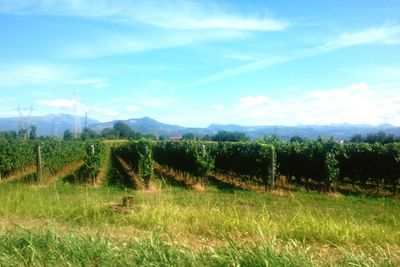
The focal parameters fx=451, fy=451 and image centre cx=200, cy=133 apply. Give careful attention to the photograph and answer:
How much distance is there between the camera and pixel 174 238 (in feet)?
17.7

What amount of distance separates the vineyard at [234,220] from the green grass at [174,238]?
0.01 metres

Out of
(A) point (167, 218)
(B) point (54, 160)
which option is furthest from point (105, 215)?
(B) point (54, 160)

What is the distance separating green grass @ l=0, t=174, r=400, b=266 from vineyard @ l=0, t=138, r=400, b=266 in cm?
1

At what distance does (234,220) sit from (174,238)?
1010 millimetres

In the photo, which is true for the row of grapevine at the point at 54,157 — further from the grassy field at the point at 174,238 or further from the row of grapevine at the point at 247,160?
the grassy field at the point at 174,238

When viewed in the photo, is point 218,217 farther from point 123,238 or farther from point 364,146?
point 364,146

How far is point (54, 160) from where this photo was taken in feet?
90.1

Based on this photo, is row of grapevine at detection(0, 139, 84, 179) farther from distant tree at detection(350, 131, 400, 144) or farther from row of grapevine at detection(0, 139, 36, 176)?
distant tree at detection(350, 131, 400, 144)

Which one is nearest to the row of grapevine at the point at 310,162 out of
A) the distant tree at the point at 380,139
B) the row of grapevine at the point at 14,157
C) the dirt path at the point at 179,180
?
the dirt path at the point at 179,180

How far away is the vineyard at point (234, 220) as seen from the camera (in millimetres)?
4207

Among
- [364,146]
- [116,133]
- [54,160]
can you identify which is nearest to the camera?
[364,146]

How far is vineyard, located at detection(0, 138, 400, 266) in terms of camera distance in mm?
4207

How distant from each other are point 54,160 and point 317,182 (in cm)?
1572

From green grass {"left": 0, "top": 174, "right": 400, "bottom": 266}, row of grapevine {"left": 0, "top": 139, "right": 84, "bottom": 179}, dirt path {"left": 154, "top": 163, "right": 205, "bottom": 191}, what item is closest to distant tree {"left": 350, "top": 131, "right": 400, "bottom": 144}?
dirt path {"left": 154, "top": 163, "right": 205, "bottom": 191}
